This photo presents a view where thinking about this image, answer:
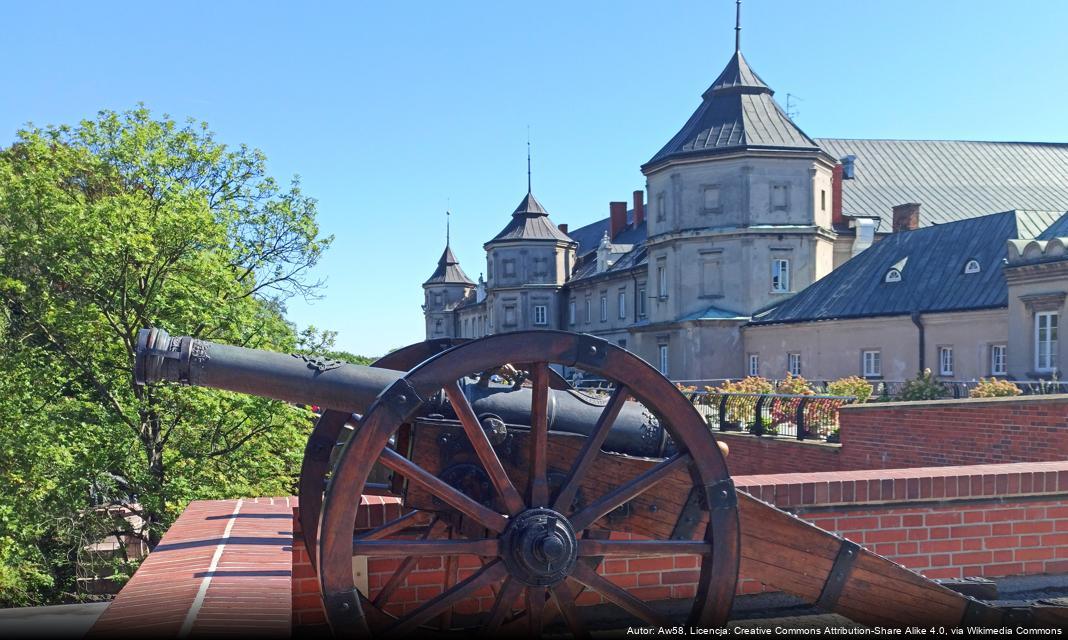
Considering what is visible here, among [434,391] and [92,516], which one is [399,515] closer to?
[434,391]

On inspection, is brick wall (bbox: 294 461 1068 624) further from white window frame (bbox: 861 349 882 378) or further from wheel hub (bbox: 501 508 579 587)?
white window frame (bbox: 861 349 882 378)

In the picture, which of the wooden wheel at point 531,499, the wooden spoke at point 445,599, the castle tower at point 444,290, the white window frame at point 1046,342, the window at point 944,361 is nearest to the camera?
the wooden wheel at point 531,499

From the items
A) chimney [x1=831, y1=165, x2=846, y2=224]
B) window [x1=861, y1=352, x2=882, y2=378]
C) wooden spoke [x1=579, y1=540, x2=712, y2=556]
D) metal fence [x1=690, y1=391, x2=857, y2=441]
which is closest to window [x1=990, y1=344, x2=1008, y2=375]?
window [x1=861, y1=352, x2=882, y2=378]

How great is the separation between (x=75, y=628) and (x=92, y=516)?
13.8 meters

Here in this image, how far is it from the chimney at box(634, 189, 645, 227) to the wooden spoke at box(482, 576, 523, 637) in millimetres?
55534

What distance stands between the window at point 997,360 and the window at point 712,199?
13.1 metres

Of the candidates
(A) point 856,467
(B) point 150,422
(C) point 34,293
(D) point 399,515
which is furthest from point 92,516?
(D) point 399,515

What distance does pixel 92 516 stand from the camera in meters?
17.1

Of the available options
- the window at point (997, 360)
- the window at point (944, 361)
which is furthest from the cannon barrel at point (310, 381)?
the window at point (944, 361)

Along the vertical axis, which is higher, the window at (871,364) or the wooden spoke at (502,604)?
the window at (871,364)

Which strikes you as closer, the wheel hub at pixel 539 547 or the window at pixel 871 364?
the wheel hub at pixel 539 547

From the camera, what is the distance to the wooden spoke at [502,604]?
152 inches

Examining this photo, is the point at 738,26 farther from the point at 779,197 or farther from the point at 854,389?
the point at 854,389

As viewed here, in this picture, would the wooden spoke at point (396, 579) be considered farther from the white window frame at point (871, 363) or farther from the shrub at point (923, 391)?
the white window frame at point (871, 363)
